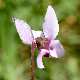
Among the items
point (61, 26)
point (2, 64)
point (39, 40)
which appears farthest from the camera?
point (61, 26)

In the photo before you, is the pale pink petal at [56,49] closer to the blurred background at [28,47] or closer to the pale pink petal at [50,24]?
the pale pink petal at [50,24]

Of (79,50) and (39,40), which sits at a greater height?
(79,50)

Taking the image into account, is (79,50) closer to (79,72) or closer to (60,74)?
(79,72)

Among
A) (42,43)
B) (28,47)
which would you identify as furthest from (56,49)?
(28,47)

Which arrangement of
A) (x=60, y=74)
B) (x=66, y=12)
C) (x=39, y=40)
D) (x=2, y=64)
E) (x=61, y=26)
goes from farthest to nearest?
(x=61, y=26) < (x=66, y=12) < (x=60, y=74) < (x=2, y=64) < (x=39, y=40)

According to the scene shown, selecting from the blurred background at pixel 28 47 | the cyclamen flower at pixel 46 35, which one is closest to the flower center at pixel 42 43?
the cyclamen flower at pixel 46 35

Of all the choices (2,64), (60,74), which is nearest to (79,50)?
(60,74)

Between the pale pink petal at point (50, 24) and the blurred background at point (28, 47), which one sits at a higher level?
the blurred background at point (28, 47)
